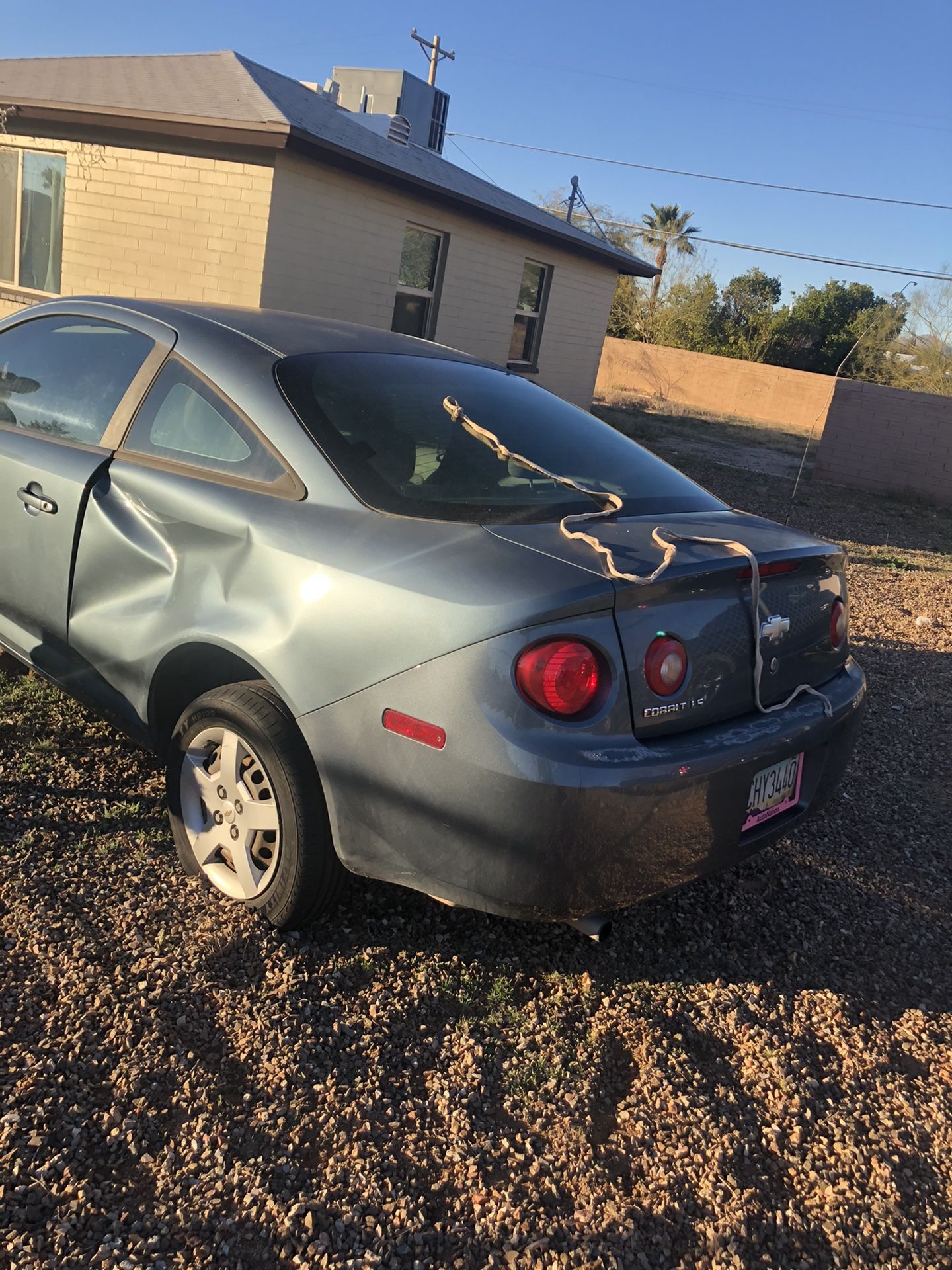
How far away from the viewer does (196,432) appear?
9.90ft

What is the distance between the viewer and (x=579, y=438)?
3346 millimetres

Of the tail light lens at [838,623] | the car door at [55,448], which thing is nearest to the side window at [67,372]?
the car door at [55,448]

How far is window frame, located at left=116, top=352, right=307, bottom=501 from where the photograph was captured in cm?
272

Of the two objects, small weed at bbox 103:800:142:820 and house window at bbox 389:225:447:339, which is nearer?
small weed at bbox 103:800:142:820

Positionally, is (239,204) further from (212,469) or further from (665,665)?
(665,665)

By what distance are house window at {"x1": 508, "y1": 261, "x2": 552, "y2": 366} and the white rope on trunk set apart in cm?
1140

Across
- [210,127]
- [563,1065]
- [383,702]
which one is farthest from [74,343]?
[210,127]

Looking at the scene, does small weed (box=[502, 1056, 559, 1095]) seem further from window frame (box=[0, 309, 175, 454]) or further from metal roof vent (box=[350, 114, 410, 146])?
metal roof vent (box=[350, 114, 410, 146])

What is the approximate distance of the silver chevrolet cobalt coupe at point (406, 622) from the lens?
2287 mm

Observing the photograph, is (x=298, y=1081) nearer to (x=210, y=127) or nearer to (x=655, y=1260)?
(x=655, y=1260)

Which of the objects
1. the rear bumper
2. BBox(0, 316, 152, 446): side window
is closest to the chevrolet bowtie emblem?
the rear bumper

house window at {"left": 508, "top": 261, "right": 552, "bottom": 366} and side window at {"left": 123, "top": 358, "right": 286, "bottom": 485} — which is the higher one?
house window at {"left": 508, "top": 261, "right": 552, "bottom": 366}

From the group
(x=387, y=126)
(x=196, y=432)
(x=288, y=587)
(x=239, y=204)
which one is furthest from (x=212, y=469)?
(x=387, y=126)

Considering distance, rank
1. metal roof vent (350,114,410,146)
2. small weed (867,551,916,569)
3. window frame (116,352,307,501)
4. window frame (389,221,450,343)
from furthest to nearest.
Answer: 1. metal roof vent (350,114,410,146)
2. window frame (389,221,450,343)
3. small weed (867,551,916,569)
4. window frame (116,352,307,501)
